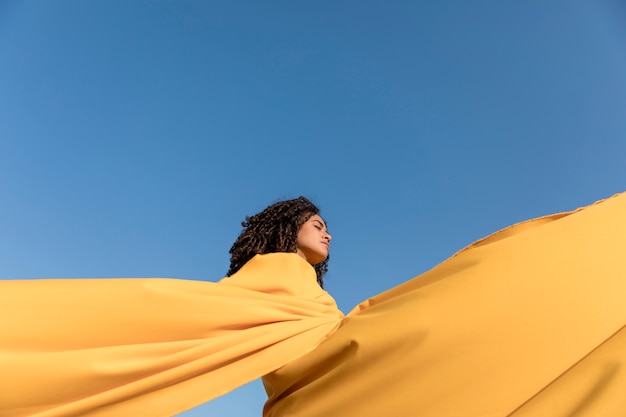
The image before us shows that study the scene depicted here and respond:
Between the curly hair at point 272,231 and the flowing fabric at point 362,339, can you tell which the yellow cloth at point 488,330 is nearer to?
the flowing fabric at point 362,339

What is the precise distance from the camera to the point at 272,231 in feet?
14.4

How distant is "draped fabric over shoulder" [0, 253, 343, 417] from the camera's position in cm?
242

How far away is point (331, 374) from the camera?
2.54 meters

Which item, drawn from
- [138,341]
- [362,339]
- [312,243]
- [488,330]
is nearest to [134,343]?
[138,341]

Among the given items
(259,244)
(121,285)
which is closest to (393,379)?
(121,285)

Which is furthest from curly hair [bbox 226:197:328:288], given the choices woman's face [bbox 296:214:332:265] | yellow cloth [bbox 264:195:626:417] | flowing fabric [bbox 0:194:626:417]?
yellow cloth [bbox 264:195:626:417]

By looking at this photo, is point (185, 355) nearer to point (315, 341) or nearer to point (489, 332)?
point (315, 341)

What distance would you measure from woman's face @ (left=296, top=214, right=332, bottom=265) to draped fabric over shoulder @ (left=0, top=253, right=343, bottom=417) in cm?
119

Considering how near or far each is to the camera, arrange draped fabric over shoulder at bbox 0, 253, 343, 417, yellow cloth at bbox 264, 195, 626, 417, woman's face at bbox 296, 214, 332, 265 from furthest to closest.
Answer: woman's face at bbox 296, 214, 332, 265 < draped fabric over shoulder at bbox 0, 253, 343, 417 < yellow cloth at bbox 264, 195, 626, 417

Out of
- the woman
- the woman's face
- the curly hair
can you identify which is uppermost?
the curly hair

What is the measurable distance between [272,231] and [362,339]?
203 cm

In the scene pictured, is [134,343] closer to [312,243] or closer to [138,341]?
[138,341]

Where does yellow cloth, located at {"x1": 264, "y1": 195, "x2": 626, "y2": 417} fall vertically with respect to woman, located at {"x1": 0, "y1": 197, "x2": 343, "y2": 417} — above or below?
below

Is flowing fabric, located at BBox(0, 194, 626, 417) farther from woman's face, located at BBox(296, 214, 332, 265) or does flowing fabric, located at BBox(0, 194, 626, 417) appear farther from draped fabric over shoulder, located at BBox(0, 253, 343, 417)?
woman's face, located at BBox(296, 214, 332, 265)
